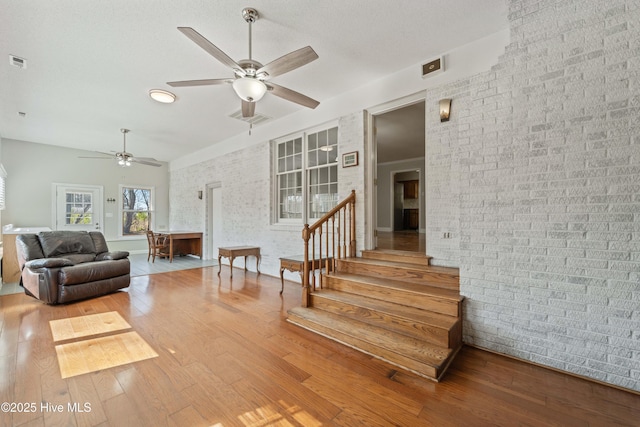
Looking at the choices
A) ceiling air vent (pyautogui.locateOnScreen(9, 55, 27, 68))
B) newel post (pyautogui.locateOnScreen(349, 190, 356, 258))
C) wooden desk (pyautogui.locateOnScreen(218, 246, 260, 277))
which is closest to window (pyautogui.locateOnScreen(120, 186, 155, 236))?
wooden desk (pyautogui.locateOnScreen(218, 246, 260, 277))

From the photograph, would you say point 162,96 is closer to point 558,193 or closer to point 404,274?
point 404,274

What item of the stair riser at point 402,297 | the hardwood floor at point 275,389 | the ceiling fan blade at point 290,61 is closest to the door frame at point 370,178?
the stair riser at point 402,297

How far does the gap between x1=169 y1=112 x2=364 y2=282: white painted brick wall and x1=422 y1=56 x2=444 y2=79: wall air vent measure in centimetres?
101

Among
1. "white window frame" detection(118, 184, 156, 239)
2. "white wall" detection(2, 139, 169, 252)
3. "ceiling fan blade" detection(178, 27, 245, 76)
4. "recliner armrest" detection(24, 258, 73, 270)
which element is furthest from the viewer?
"white window frame" detection(118, 184, 156, 239)

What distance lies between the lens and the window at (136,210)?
8406 millimetres

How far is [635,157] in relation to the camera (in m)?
1.99

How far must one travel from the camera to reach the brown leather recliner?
374 centimetres

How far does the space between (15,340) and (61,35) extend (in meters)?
3.08

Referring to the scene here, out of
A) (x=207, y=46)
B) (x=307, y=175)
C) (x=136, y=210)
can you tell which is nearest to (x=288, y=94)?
(x=207, y=46)

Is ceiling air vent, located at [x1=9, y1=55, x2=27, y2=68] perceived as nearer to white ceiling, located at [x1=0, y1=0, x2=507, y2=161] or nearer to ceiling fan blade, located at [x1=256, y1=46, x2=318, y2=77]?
white ceiling, located at [x1=0, y1=0, x2=507, y2=161]

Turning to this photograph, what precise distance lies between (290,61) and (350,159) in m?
2.07

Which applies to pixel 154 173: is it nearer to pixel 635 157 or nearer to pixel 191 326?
pixel 191 326

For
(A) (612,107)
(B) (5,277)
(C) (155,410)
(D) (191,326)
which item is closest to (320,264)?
(D) (191,326)

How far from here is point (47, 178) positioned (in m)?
7.10
